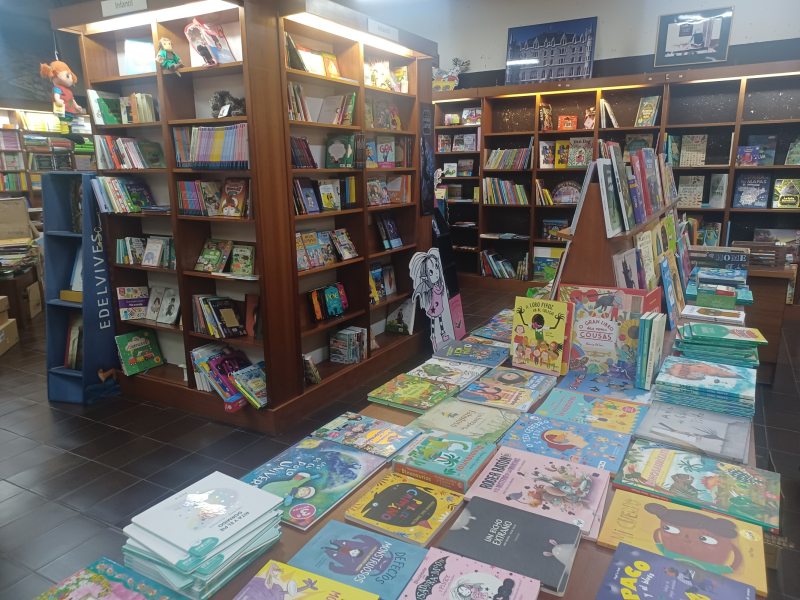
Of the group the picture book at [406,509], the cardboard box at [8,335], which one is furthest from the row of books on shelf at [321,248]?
the cardboard box at [8,335]

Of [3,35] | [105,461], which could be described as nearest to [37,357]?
[105,461]

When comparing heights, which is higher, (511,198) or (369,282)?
(511,198)

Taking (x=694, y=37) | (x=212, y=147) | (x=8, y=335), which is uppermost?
(x=694, y=37)

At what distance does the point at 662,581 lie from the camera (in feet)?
3.43

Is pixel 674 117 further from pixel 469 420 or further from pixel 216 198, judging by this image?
pixel 469 420

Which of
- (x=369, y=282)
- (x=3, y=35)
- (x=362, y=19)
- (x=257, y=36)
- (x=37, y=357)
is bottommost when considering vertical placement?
(x=37, y=357)

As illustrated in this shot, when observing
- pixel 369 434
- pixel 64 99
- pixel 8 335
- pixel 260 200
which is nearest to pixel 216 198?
pixel 260 200

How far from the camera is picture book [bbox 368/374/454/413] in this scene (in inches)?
74.3

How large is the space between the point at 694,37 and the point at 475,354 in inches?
213

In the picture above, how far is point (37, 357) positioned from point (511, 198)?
5.49 m

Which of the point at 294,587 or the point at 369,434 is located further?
the point at 369,434

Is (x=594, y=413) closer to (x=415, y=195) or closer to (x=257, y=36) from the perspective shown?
(x=257, y=36)

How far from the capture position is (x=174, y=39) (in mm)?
3246

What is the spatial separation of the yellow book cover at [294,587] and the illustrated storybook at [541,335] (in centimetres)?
131
